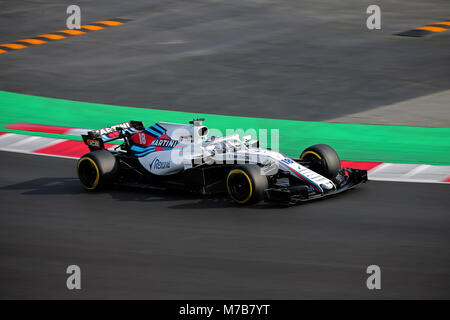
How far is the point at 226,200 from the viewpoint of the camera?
11.4m

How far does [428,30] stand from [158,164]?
46.4 ft

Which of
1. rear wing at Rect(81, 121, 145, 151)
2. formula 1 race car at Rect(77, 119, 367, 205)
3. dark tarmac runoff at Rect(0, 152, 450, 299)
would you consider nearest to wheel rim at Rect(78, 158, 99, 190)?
formula 1 race car at Rect(77, 119, 367, 205)

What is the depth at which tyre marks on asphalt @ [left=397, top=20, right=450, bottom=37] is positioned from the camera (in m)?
23.0

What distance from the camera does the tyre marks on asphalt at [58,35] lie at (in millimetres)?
23859

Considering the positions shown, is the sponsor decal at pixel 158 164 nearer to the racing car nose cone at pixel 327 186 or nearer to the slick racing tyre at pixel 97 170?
the slick racing tyre at pixel 97 170

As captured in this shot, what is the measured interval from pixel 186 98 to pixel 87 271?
33.2 feet

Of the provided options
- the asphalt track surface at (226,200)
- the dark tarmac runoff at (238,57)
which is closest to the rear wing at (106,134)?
the asphalt track surface at (226,200)

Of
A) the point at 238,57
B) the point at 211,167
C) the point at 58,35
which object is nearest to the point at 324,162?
the point at 211,167

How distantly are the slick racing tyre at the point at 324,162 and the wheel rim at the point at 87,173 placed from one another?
3492 millimetres

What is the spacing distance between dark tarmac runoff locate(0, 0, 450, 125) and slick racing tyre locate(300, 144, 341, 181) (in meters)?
4.96

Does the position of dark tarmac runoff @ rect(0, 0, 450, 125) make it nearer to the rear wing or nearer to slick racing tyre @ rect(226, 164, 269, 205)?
the rear wing

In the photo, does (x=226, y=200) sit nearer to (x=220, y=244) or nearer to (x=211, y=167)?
(x=211, y=167)

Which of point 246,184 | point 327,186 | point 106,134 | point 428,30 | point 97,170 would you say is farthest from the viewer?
point 428,30

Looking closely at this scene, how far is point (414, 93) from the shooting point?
1825 cm
